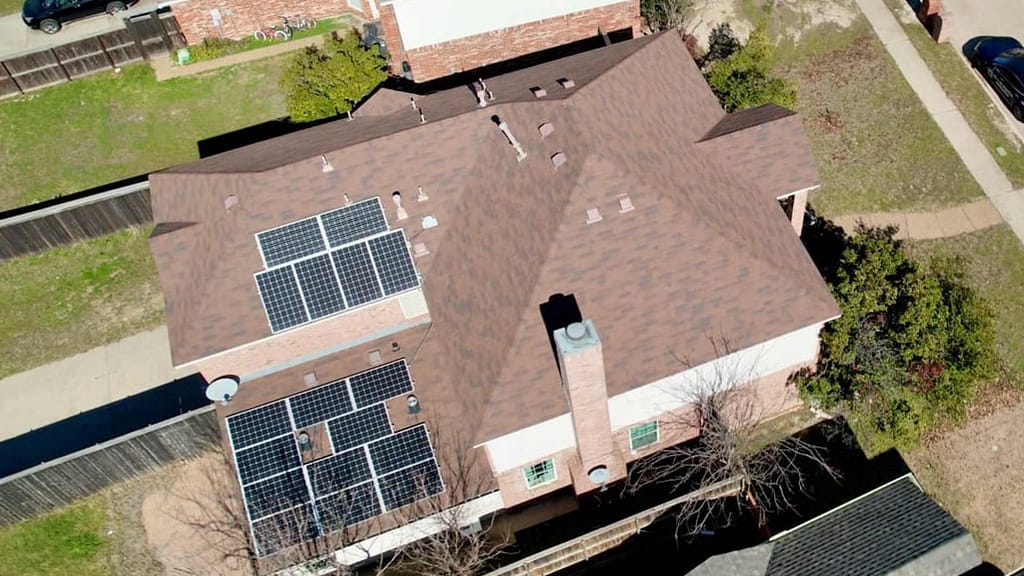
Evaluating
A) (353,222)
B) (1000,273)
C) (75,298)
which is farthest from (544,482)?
(75,298)

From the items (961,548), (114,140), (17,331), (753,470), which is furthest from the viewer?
(114,140)

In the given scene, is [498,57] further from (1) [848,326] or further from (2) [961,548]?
(2) [961,548]

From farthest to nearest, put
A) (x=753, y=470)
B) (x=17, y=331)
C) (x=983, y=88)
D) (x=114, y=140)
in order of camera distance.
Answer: (x=114, y=140)
(x=983, y=88)
(x=17, y=331)
(x=753, y=470)

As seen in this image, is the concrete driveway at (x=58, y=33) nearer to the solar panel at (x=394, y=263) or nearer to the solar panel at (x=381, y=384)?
the solar panel at (x=394, y=263)

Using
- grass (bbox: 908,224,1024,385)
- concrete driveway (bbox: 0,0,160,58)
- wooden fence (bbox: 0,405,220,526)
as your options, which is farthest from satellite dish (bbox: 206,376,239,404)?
grass (bbox: 908,224,1024,385)

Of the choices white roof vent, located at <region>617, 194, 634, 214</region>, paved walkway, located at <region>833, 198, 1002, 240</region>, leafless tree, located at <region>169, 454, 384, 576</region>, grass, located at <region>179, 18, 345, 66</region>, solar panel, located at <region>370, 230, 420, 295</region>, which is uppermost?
grass, located at <region>179, 18, 345, 66</region>

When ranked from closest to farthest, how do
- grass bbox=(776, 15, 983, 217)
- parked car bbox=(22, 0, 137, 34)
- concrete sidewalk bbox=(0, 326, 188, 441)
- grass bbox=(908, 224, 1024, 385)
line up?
1. grass bbox=(908, 224, 1024, 385)
2. concrete sidewalk bbox=(0, 326, 188, 441)
3. grass bbox=(776, 15, 983, 217)
4. parked car bbox=(22, 0, 137, 34)

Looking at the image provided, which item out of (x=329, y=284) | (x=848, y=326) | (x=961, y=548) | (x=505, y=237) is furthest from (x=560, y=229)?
(x=961, y=548)

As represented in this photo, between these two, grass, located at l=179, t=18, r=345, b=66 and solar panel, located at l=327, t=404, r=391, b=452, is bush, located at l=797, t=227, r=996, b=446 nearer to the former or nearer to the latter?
solar panel, located at l=327, t=404, r=391, b=452
